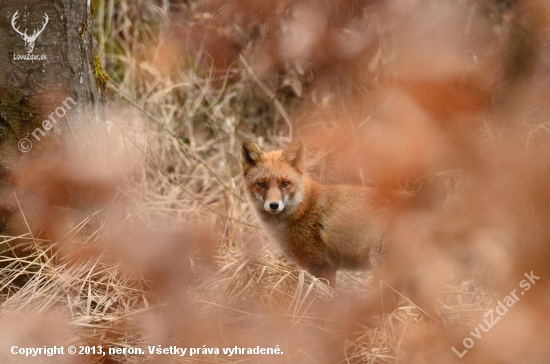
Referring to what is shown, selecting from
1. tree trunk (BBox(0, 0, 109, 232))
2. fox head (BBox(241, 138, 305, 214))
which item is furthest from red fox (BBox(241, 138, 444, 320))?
tree trunk (BBox(0, 0, 109, 232))

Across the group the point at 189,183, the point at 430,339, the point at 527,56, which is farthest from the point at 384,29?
the point at 189,183

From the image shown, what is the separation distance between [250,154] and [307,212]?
70cm

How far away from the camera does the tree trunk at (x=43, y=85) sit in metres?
3.06

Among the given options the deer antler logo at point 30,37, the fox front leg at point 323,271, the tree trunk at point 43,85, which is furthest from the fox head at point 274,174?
the deer antler logo at point 30,37

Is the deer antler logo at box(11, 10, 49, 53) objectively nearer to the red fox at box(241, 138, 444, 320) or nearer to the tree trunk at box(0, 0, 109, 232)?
the tree trunk at box(0, 0, 109, 232)

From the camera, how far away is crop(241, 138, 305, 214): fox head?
4.24m

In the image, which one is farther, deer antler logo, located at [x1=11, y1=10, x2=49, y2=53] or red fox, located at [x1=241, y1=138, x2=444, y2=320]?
red fox, located at [x1=241, y1=138, x2=444, y2=320]

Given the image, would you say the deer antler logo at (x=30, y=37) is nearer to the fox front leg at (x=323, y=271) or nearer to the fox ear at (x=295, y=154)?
the fox ear at (x=295, y=154)

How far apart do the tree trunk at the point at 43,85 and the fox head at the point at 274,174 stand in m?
1.39

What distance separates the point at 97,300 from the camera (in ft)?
10.1

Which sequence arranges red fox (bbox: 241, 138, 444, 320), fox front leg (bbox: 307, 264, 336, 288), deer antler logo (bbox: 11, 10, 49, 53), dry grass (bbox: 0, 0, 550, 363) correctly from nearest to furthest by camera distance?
1. dry grass (bbox: 0, 0, 550, 363)
2. deer antler logo (bbox: 11, 10, 49, 53)
3. red fox (bbox: 241, 138, 444, 320)
4. fox front leg (bbox: 307, 264, 336, 288)

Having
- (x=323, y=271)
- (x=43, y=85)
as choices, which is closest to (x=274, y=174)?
(x=323, y=271)

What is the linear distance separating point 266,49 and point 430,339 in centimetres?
110

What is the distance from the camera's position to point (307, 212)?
426 cm
